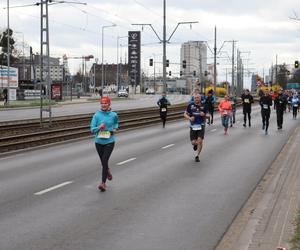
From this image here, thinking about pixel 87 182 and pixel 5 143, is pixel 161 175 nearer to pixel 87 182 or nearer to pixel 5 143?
pixel 87 182

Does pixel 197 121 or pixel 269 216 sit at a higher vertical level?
pixel 197 121

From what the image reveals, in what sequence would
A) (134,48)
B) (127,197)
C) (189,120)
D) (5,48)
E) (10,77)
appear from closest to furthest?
(127,197), (189,120), (10,77), (134,48), (5,48)

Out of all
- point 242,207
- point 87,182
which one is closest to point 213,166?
point 87,182

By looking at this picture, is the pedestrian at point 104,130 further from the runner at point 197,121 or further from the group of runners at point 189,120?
the runner at point 197,121

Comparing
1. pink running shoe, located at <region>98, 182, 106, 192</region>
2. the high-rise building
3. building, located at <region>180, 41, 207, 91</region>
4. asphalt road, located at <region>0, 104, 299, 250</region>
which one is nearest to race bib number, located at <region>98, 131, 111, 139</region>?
pink running shoe, located at <region>98, 182, 106, 192</region>

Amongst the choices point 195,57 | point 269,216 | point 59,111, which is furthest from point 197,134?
point 195,57

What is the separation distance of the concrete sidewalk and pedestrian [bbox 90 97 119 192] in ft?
8.77

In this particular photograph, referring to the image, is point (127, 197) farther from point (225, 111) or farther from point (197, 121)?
point (225, 111)

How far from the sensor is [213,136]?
22.6 m

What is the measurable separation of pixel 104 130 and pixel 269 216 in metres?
3.66

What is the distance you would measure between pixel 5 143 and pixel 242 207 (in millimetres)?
11844

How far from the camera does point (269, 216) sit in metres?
7.71

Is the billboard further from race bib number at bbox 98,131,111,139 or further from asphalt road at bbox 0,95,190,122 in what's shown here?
race bib number at bbox 98,131,111,139

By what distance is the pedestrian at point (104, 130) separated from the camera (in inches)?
398
